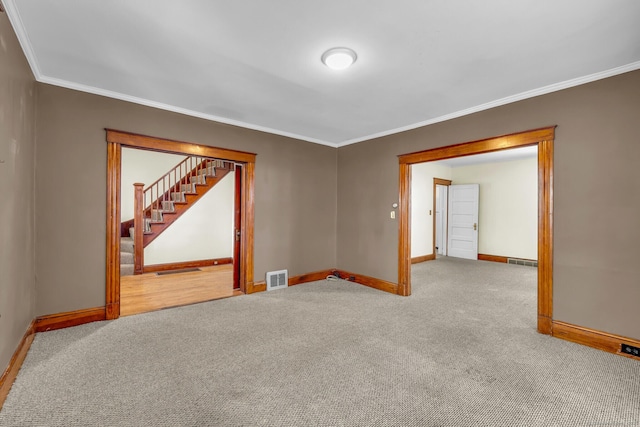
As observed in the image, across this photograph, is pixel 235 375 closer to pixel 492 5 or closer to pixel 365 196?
pixel 492 5

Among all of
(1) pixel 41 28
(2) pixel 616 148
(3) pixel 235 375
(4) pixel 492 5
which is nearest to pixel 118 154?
(1) pixel 41 28

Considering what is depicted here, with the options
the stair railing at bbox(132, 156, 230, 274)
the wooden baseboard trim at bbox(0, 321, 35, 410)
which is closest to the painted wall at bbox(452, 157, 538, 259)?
the stair railing at bbox(132, 156, 230, 274)

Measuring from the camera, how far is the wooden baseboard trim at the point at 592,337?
261 centimetres

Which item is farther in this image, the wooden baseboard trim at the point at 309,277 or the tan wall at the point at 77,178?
the wooden baseboard trim at the point at 309,277

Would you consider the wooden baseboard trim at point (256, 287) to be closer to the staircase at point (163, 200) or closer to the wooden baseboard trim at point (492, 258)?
the staircase at point (163, 200)

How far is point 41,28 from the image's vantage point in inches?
85.0

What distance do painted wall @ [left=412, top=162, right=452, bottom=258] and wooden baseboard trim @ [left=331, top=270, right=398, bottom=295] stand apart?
263 centimetres

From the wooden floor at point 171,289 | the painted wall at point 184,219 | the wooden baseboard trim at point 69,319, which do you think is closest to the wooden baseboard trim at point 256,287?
the wooden floor at point 171,289

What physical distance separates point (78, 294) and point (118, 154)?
157 cm

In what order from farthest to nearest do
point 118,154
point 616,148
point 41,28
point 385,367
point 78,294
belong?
point 118,154
point 78,294
point 616,148
point 385,367
point 41,28

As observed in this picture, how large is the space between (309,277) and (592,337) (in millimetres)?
3574

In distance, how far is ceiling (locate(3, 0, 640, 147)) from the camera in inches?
75.4

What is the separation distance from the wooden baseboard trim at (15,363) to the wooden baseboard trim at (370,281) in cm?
395

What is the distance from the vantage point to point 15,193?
2283mm
